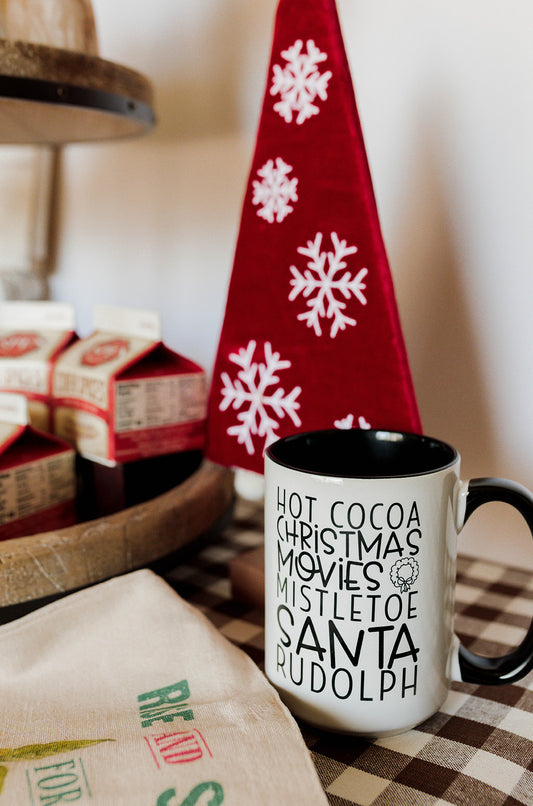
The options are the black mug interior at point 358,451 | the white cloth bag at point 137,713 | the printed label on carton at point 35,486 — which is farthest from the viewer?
the printed label on carton at point 35,486

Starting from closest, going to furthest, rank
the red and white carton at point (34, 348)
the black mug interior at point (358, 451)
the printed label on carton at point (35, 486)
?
the black mug interior at point (358, 451), the printed label on carton at point (35, 486), the red and white carton at point (34, 348)

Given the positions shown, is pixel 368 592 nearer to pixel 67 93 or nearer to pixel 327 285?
pixel 327 285

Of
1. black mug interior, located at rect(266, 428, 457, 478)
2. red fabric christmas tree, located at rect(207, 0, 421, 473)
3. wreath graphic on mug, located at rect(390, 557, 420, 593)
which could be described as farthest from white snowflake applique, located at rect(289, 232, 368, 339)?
wreath graphic on mug, located at rect(390, 557, 420, 593)

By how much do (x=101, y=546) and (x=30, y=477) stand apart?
0.32ft

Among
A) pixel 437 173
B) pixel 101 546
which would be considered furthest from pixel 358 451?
pixel 437 173

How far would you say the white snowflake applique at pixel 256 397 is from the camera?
568 mm

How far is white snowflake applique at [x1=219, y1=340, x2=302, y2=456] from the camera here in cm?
57

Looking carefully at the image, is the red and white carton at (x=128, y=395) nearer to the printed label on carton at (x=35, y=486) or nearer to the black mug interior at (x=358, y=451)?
the printed label on carton at (x=35, y=486)

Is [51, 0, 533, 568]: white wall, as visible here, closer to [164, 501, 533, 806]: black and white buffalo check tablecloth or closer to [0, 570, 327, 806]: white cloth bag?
[164, 501, 533, 806]: black and white buffalo check tablecloth

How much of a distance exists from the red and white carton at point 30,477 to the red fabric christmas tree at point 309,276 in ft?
0.47

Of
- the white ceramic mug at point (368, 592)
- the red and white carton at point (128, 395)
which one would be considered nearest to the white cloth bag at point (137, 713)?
the white ceramic mug at point (368, 592)

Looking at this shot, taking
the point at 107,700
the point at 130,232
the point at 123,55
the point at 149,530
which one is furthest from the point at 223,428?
the point at 123,55

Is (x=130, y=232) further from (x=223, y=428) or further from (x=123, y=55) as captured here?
(x=223, y=428)

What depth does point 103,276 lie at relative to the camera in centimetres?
95
